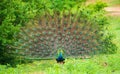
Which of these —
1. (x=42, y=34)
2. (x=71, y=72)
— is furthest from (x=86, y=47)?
(x=71, y=72)

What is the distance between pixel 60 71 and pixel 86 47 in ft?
20.0

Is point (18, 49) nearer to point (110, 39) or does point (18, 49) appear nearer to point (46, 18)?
point (46, 18)

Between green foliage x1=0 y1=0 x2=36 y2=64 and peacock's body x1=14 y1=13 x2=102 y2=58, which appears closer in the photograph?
Result: green foliage x1=0 y1=0 x2=36 y2=64

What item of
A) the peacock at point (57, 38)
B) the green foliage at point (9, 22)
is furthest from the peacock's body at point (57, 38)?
the green foliage at point (9, 22)

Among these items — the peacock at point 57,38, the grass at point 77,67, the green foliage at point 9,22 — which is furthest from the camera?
the peacock at point 57,38

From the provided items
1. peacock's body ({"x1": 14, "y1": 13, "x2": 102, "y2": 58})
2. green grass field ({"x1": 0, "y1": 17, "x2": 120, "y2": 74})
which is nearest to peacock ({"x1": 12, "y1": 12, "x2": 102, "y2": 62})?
peacock's body ({"x1": 14, "y1": 13, "x2": 102, "y2": 58})

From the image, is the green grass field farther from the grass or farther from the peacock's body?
the peacock's body

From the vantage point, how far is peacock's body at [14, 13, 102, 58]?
1543cm

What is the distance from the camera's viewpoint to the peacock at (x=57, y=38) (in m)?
15.4

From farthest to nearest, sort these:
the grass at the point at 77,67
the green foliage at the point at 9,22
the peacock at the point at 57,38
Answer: the peacock at the point at 57,38 → the green foliage at the point at 9,22 → the grass at the point at 77,67

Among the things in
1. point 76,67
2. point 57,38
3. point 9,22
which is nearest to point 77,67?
point 76,67

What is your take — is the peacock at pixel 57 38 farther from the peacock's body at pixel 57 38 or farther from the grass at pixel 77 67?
the grass at pixel 77 67

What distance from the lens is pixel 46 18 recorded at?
1608 centimetres

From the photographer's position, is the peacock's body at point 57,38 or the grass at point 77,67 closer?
the grass at point 77,67
